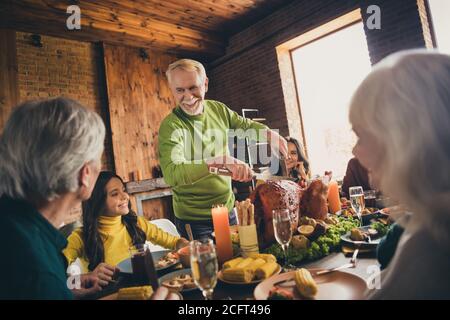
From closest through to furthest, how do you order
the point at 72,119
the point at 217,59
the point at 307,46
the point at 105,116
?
1. the point at 72,119
2. the point at 105,116
3. the point at 307,46
4. the point at 217,59

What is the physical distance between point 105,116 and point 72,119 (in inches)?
194

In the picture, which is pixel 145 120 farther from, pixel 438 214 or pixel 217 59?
pixel 438 214

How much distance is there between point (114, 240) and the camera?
213 cm

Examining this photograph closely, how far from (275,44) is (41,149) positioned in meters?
5.72

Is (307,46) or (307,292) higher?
(307,46)

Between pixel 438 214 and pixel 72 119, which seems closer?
pixel 438 214

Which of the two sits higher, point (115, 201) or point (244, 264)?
point (115, 201)

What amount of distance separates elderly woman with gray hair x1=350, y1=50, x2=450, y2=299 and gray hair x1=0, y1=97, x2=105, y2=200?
89cm

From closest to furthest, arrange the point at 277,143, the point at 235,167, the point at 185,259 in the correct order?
the point at 185,259, the point at 235,167, the point at 277,143

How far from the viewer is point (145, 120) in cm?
602

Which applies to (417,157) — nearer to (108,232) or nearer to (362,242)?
(362,242)

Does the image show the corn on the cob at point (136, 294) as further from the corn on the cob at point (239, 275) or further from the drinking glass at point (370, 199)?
the drinking glass at point (370, 199)

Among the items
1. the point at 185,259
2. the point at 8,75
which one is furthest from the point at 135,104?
the point at 185,259

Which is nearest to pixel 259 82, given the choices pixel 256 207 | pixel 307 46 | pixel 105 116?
pixel 307 46
